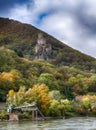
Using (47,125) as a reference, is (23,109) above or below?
above

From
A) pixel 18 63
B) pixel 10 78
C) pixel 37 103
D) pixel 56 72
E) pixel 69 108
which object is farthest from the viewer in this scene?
pixel 56 72

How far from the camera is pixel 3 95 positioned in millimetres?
106125

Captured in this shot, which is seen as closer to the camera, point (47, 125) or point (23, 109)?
point (47, 125)

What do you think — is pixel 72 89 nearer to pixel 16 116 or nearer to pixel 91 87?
pixel 91 87

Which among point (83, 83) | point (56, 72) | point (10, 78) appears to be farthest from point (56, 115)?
point (56, 72)

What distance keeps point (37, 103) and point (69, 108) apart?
17.5 metres

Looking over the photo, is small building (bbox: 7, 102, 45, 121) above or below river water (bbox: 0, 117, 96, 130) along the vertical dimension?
above

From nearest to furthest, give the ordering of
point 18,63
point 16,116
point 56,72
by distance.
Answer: point 16,116, point 18,63, point 56,72

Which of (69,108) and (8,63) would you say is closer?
(69,108)

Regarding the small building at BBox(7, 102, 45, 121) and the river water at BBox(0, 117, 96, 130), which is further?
the small building at BBox(7, 102, 45, 121)

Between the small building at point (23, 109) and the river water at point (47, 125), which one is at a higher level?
the small building at point (23, 109)

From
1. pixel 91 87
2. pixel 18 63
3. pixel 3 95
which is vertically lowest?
pixel 3 95

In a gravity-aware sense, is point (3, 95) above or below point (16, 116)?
above

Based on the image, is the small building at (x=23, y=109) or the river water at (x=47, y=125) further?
the small building at (x=23, y=109)
